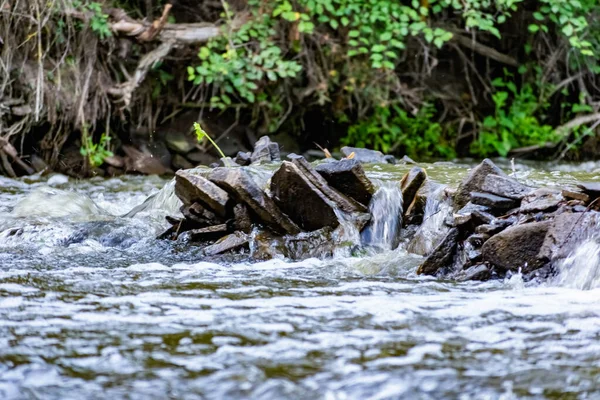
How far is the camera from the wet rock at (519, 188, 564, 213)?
363 cm

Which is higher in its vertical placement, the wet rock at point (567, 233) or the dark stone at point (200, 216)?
the wet rock at point (567, 233)

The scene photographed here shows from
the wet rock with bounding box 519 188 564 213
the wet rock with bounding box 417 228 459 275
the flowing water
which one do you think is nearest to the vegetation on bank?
the flowing water

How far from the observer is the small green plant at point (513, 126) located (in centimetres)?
923

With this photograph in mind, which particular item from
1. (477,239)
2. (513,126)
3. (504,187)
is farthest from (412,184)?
(513,126)

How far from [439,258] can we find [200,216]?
1481 mm

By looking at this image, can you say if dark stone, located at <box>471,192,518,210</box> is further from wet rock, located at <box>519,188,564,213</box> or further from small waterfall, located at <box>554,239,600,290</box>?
small waterfall, located at <box>554,239,600,290</box>

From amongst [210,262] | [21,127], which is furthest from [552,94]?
[210,262]

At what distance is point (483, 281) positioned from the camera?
11.1 ft

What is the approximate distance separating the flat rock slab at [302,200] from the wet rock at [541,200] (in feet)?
3.29

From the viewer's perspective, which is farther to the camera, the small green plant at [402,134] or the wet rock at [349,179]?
the small green plant at [402,134]

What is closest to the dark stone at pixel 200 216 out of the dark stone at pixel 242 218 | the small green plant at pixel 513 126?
the dark stone at pixel 242 218

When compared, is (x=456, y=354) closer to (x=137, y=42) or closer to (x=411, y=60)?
(x=137, y=42)

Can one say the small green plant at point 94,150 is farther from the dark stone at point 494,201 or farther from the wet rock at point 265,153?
the dark stone at point 494,201

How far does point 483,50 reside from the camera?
9.26 m
